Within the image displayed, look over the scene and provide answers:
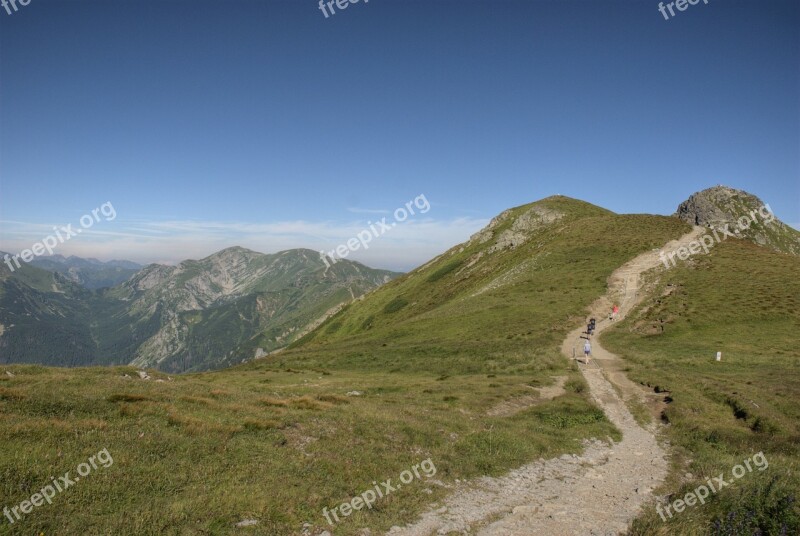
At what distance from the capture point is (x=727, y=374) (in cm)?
3462

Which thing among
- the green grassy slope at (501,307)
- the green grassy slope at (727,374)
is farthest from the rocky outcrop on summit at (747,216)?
the green grassy slope at (727,374)

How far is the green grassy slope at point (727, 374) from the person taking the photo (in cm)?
1103

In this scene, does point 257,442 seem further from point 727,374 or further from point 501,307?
point 501,307

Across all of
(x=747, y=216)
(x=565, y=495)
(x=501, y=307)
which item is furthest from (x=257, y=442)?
(x=747, y=216)

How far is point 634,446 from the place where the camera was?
802 inches

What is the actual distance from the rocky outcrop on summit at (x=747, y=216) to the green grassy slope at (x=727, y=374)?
54.5 meters

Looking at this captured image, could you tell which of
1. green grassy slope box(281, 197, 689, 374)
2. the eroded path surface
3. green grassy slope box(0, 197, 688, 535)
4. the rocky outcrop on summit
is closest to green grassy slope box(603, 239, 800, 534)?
the eroded path surface

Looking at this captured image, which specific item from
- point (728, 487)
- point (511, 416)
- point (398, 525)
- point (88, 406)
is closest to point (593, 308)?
point (511, 416)

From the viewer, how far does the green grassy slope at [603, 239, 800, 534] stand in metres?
11.0

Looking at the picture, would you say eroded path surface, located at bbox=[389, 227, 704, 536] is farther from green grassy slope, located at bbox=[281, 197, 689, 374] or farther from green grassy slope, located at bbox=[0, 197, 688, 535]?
green grassy slope, located at bbox=[281, 197, 689, 374]

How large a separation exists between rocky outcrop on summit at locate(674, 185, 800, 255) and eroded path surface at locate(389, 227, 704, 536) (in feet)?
427

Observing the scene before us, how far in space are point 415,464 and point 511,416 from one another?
11.4 meters

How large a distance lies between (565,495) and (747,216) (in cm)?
18031

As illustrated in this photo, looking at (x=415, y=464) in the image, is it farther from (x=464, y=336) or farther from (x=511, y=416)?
(x=464, y=336)
